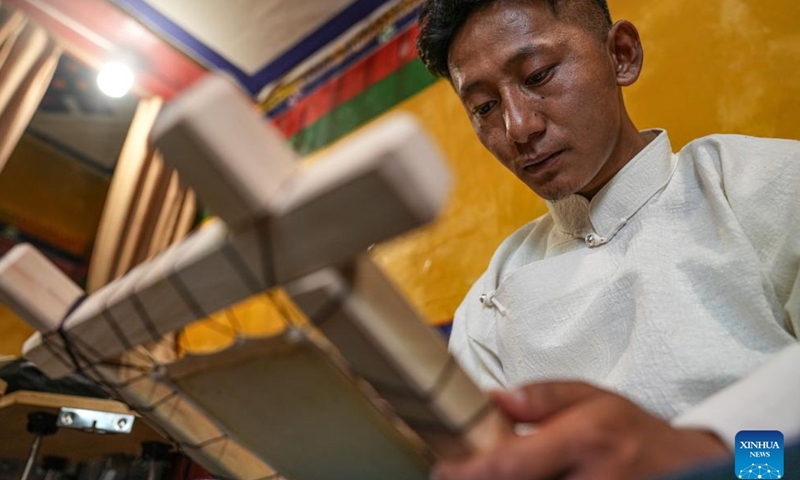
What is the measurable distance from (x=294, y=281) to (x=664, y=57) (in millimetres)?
1471

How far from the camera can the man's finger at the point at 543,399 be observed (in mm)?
428

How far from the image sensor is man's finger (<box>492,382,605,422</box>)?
428 millimetres

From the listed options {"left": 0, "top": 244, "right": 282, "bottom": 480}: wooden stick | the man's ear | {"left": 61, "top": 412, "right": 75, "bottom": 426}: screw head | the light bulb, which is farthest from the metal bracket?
the light bulb

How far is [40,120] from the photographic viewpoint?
3.06m

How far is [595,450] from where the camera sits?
347 millimetres

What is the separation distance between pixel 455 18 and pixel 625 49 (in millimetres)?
344

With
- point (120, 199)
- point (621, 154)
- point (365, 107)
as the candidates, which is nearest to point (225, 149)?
point (621, 154)

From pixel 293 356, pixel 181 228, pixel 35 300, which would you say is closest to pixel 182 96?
pixel 293 356

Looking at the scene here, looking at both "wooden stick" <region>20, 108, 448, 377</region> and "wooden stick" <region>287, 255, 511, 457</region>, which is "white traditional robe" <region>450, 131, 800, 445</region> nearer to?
"wooden stick" <region>287, 255, 511, 457</region>

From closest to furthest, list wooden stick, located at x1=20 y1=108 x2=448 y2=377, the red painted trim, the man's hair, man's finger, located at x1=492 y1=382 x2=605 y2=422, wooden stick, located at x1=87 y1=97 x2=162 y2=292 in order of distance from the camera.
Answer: wooden stick, located at x1=20 y1=108 x2=448 y2=377 < man's finger, located at x1=492 y1=382 x2=605 y2=422 < the man's hair < the red painted trim < wooden stick, located at x1=87 y1=97 x2=162 y2=292

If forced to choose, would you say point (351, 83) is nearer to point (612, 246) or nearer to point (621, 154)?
point (621, 154)

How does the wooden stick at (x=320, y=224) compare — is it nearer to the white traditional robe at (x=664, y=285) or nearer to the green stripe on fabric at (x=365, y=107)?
the white traditional robe at (x=664, y=285)

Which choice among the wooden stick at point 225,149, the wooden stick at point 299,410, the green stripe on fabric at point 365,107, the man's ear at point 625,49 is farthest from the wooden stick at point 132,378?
the green stripe on fabric at point 365,107

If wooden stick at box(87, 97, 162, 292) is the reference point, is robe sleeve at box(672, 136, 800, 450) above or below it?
below
